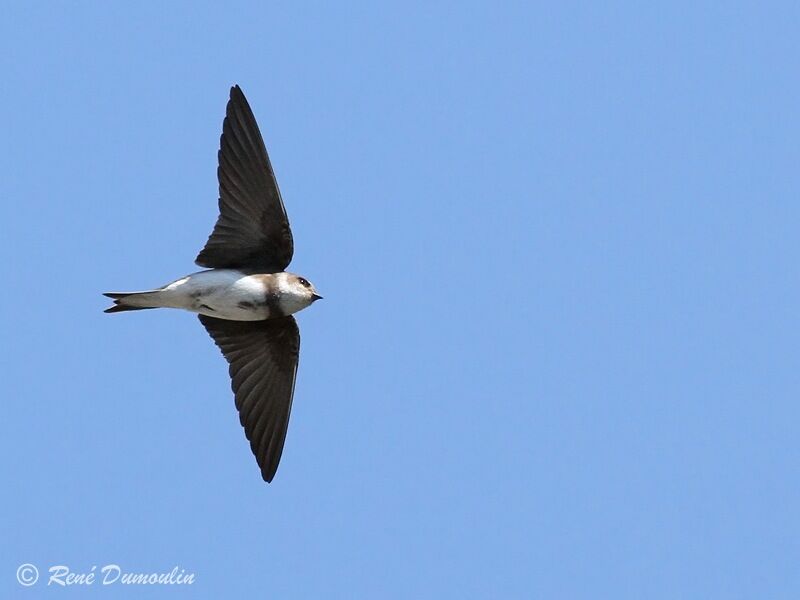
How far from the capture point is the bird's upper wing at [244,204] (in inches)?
302

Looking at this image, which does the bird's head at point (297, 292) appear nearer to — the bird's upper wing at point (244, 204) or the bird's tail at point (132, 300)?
the bird's upper wing at point (244, 204)

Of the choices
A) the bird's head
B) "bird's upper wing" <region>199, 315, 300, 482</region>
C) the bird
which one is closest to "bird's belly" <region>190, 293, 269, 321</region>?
the bird

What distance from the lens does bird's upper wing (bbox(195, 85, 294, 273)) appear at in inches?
302

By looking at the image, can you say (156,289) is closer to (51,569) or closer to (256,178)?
(256,178)

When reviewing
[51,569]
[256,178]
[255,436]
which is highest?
[256,178]

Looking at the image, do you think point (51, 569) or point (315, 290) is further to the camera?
point (315, 290)

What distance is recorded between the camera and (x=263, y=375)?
26.5 feet

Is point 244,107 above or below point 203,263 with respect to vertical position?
above

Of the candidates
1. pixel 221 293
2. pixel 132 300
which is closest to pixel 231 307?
pixel 221 293

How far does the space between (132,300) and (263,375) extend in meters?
0.85

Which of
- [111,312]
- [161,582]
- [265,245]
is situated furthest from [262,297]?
[161,582]

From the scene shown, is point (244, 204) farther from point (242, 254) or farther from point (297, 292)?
point (297, 292)

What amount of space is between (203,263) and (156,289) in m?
0.27

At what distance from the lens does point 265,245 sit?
7.76m
